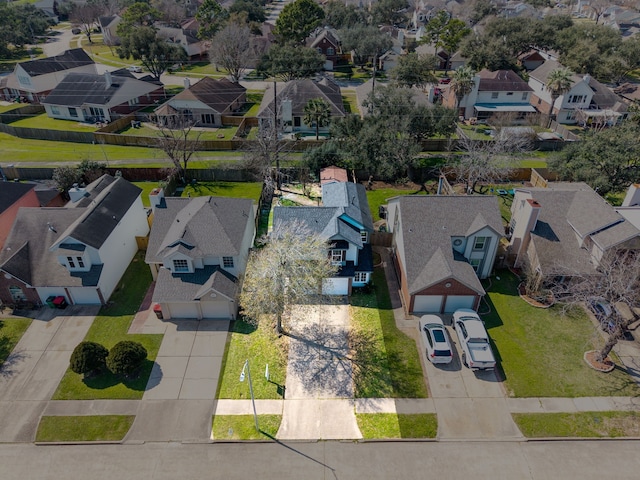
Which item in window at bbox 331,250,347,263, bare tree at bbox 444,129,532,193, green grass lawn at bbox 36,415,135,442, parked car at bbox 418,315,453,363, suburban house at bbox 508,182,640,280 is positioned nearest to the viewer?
green grass lawn at bbox 36,415,135,442

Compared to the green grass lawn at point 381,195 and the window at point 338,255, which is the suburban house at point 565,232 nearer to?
the green grass lawn at point 381,195

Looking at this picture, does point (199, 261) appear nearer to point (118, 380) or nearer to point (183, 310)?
point (183, 310)

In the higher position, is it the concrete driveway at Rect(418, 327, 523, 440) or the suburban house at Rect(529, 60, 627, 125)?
the suburban house at Rect(529, 60, 627, 125)

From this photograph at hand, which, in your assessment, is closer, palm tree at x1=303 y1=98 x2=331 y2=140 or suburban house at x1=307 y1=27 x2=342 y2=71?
palm tree at x1=303 y1=98 x2=331 y2=140

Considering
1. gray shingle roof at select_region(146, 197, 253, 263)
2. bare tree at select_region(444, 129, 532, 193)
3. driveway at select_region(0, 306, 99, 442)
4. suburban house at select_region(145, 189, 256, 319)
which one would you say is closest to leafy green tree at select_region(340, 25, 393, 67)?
bare tree at select_region(444, 129, 532, 193)

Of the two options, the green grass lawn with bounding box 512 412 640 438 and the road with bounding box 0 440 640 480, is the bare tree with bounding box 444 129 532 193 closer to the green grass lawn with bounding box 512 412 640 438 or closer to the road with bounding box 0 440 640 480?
the green grass lawn with bounding box 512 412 640 438

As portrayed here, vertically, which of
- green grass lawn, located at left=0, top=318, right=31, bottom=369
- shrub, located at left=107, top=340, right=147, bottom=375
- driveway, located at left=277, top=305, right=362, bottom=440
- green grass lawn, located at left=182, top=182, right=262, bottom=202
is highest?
shrub, located at left=107, top=340, right=147, bottom=375
